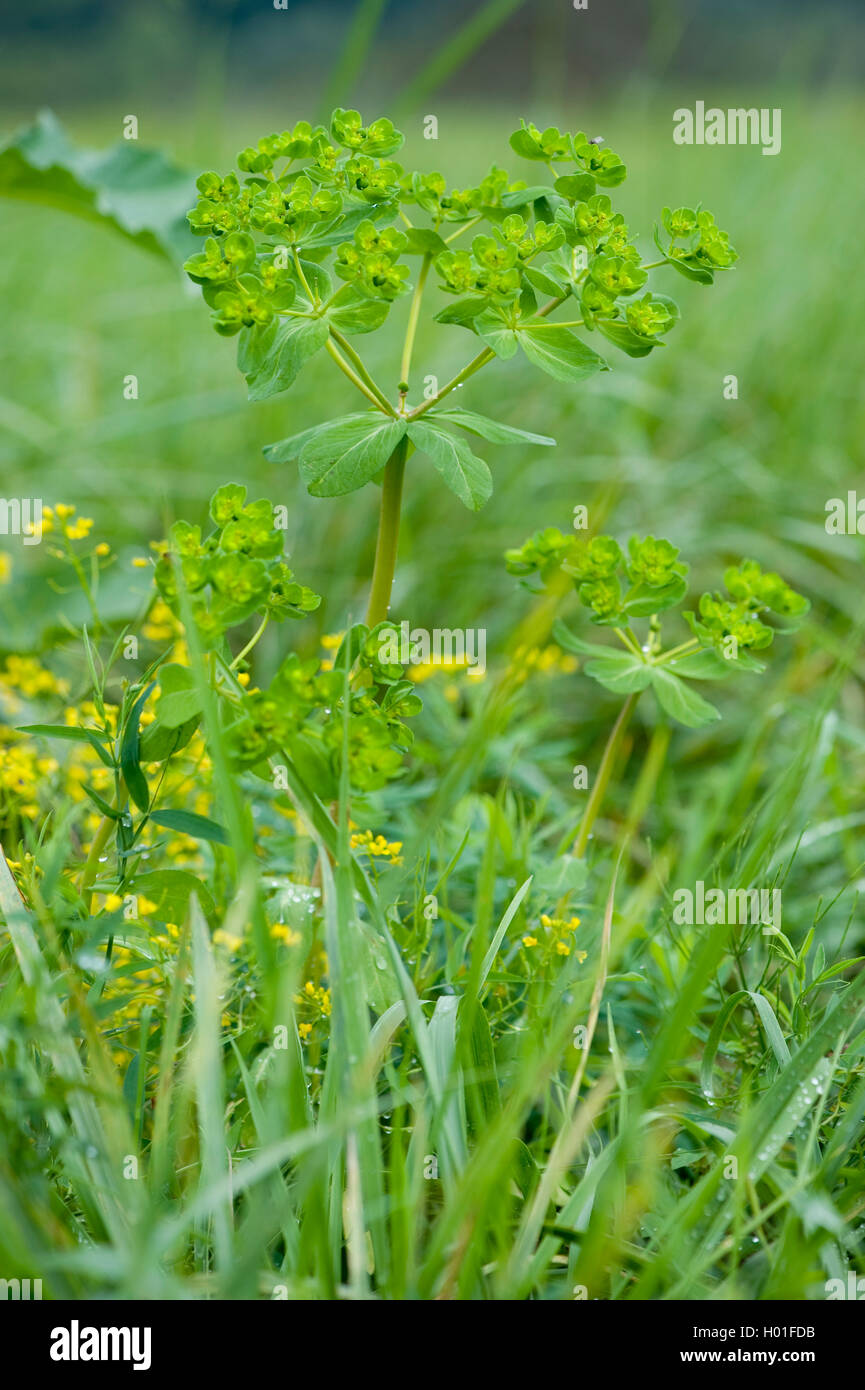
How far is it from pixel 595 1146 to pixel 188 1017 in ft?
1.22

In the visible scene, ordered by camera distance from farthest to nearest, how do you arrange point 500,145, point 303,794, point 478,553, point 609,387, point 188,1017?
point 500,145 → point 609,387 → point 478,553 → point 188,1017 → point 303,794

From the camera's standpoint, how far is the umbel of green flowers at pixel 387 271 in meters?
0.90

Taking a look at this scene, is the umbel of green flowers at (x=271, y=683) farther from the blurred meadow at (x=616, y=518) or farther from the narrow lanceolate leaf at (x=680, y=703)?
the narrow lanceolate leaf at (x=680, y=703)

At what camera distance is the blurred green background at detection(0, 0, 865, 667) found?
6.85 feet

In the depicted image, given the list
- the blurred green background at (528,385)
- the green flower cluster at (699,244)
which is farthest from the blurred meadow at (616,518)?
the green flower cluster at (699,244)

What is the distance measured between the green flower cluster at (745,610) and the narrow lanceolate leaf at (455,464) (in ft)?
0.80

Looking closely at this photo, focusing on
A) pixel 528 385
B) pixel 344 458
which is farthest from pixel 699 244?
pixel 528 385

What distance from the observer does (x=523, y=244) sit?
0.93 meters

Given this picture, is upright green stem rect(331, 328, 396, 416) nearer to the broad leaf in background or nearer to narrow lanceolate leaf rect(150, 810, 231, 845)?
narrow lanceolate leaf rect(150, 810, 231, 845)

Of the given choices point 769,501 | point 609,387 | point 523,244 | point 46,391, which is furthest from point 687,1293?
point 46,391

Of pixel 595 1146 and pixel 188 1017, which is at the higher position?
pixel 188 1017

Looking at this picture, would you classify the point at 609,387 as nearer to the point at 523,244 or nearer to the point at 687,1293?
the point at 523,244

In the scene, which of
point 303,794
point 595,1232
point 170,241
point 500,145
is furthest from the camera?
point 500,145

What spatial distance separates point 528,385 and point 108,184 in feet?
3.49
